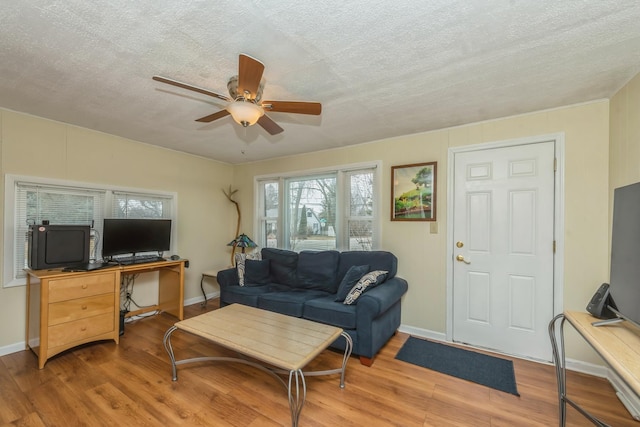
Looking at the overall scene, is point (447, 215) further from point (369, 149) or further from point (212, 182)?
point (212, 182)

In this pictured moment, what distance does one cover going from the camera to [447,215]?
2955mm

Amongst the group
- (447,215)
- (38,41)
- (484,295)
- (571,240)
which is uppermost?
(38,41)

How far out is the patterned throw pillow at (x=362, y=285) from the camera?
2623 millimetres

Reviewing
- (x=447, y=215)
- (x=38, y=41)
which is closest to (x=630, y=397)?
(x=447, y=215)

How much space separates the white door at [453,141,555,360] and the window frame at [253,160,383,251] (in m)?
0.89

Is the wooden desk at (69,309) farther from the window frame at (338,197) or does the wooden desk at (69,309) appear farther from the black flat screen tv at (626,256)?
the black flat screen tv at (626,256)

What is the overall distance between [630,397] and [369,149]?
3059 millimetres

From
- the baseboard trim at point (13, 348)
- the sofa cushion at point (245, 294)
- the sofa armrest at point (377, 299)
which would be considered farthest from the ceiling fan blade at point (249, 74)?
the baseboard trim at point (13, 348)

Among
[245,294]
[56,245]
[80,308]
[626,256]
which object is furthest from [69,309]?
[626,256]

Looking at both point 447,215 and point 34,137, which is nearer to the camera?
point 34,137

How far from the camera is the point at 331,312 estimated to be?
8.56 ft

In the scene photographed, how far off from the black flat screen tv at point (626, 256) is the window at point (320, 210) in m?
2.12

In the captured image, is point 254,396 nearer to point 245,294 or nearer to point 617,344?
point 245,294

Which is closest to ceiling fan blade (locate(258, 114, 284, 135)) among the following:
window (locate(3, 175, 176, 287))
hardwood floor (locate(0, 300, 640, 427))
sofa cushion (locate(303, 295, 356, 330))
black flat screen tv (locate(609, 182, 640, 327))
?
sofa cushion (locate(303, 295, 356, 330))
